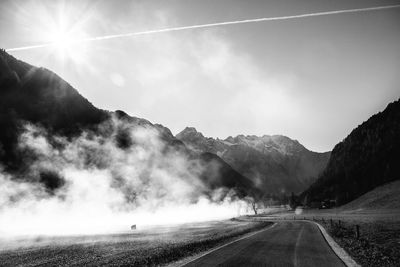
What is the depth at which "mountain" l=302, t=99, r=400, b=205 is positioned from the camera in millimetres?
139625

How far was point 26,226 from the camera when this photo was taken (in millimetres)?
40000

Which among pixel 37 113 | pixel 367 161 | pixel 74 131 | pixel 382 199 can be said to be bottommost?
pixel 382 199

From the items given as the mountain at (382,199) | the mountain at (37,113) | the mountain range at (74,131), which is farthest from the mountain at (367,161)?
the mountain at (37,113)

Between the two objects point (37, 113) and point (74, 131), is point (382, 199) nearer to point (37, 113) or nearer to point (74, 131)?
point (74, 131)

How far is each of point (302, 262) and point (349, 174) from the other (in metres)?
172

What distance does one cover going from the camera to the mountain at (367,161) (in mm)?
139625

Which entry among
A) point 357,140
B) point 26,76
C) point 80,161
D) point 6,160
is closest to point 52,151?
point 80,161

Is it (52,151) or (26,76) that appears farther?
(26,76)

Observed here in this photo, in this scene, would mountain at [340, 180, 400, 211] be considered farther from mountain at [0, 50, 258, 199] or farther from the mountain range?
mountain at [0, 50, 258, 199]

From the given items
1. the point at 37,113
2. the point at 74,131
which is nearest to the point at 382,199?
the point at 74,131

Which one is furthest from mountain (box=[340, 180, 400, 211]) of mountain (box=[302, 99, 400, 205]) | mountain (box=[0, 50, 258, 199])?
mountain (box=[0, 50, 258, 199])

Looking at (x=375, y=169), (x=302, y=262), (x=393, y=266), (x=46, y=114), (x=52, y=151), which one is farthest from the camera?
(x=375, y=169)

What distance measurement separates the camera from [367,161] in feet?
529

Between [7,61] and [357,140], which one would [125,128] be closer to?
[7,61]
